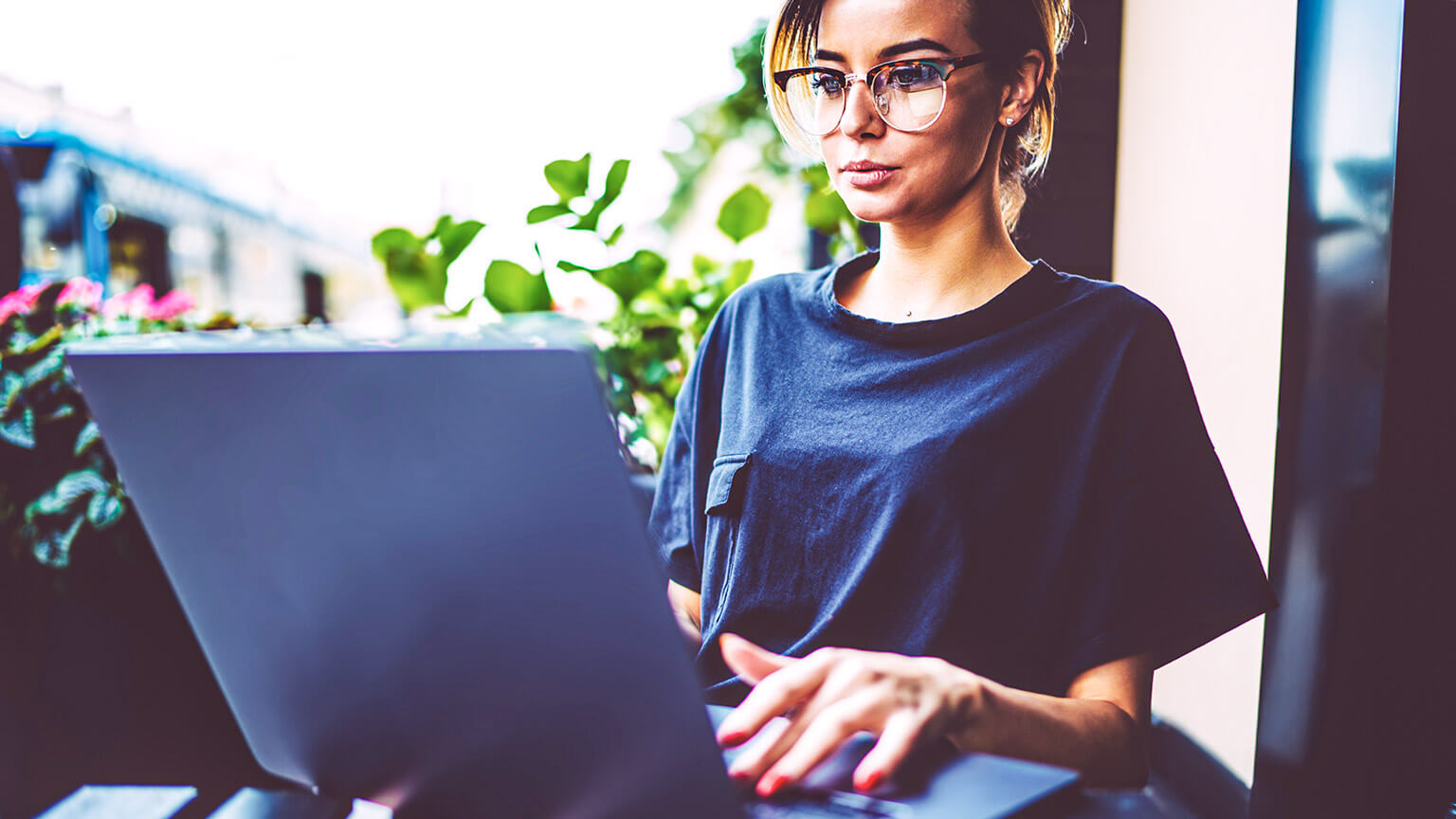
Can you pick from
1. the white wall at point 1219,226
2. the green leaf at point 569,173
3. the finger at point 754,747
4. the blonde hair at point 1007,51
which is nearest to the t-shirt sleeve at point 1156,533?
the blonde hair at point 1007,51

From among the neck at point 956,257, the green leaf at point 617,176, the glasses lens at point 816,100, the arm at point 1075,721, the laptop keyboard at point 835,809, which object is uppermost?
the glasses lens at point 816,100

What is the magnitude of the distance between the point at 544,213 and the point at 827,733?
50.2 inches

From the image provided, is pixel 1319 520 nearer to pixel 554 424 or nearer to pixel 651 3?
pixel 554 424

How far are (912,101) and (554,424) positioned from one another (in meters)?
0.60

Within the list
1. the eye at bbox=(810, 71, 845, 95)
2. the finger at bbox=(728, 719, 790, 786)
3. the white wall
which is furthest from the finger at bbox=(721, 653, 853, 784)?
the white wall

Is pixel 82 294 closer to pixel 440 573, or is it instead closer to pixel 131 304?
pixel 131 304

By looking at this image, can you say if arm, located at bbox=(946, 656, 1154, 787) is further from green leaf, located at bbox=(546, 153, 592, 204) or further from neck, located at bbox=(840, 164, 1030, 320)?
green leaf, located at bbox=(546, 153, 592, 204)

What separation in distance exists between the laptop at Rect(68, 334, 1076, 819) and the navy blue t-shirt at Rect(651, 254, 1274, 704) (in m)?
0.33

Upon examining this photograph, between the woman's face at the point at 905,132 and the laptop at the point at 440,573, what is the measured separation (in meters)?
0.53

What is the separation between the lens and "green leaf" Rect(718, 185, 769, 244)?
1.63m

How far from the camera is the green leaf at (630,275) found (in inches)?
63.4

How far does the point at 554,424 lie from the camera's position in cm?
34

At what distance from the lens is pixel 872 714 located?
472 millimetres

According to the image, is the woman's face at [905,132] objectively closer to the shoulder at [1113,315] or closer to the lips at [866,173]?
the lips at [866,173]
